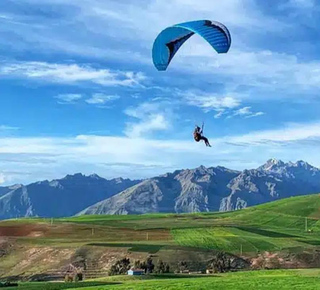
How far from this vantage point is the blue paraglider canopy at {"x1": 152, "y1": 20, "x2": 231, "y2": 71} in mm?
35719

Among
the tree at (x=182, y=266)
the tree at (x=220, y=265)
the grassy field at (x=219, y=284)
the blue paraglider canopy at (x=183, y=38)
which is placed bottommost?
the tree at (x=182, y=266)

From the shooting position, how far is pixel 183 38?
40.6 m

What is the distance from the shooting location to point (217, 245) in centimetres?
10769

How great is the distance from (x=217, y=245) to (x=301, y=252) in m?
15.5

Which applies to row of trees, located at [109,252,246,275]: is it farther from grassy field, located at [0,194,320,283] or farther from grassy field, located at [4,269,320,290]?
grassy field, located at [4,269,320,290]

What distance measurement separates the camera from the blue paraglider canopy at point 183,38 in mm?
35719

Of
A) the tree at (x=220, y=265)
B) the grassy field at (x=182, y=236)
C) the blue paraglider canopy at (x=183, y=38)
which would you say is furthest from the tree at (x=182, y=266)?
the blue paraglider canopy at (x=183, y=38)

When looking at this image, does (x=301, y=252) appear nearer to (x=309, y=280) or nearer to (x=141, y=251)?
(x=141, y=251)

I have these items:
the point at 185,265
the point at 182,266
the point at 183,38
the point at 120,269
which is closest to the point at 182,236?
the point at 185,265

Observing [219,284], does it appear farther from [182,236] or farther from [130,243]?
[182,236]

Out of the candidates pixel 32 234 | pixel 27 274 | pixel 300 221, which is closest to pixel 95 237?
pixel 32 234

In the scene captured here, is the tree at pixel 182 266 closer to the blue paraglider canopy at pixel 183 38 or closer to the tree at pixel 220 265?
the tree at pixel 220 265

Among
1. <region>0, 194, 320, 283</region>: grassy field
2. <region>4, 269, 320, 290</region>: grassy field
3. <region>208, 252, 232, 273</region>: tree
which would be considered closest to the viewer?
<region>4, 269, 320, 290</region>: grassy field

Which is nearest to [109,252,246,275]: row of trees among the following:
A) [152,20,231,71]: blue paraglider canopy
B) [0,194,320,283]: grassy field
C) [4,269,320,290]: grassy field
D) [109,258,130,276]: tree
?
[109,258,130,276]: tree
